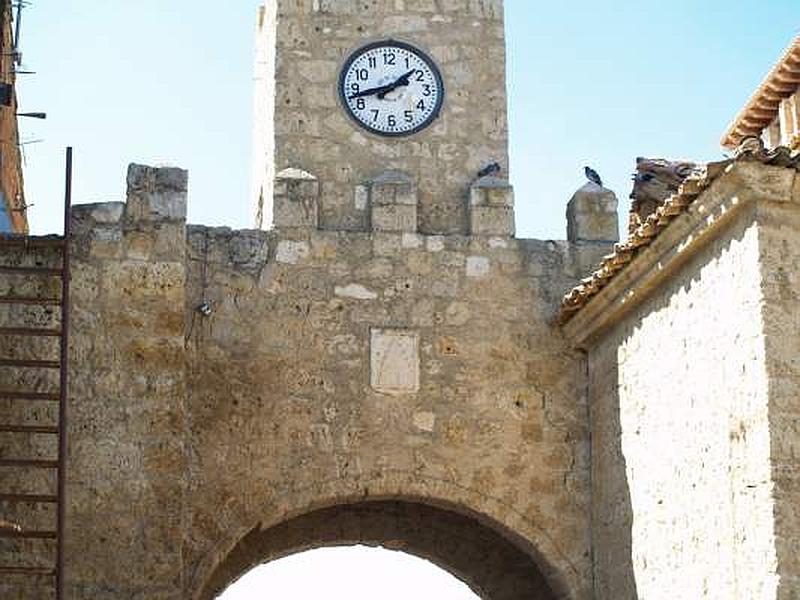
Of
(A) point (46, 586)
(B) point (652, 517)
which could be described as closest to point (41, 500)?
(A) point (46, 586)

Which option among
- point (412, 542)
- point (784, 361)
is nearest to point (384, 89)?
point (412, 542)

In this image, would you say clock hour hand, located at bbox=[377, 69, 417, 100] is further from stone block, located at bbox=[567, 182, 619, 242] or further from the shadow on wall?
the shadow on wall

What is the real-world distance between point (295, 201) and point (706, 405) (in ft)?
10.9

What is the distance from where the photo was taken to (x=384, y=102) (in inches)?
443

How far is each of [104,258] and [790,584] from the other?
15.3 feet

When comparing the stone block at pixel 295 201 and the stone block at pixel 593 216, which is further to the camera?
the stone block at pixel 593 216

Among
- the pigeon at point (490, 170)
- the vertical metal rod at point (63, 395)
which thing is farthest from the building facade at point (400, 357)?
the vertical metal rod at point (63, 395)

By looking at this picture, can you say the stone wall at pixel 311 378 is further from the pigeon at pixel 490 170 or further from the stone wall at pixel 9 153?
the stone wall at pixel 9 153

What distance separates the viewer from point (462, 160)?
36.8ft

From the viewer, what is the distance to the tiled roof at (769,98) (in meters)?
15.1

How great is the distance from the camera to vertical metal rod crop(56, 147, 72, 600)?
27.4 ft

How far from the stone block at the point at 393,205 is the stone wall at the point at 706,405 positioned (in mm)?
1409

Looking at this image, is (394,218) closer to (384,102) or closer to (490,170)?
(490,170)

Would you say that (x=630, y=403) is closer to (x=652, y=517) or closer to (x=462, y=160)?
(x=652, y=517)
